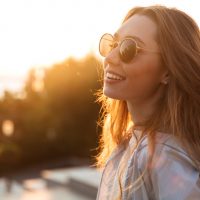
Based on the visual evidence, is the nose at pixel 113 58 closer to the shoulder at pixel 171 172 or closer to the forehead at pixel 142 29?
the forehead at pixel 142 29

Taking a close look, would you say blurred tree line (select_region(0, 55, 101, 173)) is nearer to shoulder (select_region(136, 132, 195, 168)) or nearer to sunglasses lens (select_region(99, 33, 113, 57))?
sunglasses lens (select_region(99, 33, 113, 57))

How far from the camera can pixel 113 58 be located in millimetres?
1950

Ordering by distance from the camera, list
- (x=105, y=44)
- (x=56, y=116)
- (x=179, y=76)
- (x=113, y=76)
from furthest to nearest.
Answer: (x=56, y=116) < (x=105, y=44) < (x=113, y=76) < (x=179, y=76)

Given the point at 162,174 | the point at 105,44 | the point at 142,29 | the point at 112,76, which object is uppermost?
the point at 142,29

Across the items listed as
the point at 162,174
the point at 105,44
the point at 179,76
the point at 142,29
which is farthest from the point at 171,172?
the point at 105,44

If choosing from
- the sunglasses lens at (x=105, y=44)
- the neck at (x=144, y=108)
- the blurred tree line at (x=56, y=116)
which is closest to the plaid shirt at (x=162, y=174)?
the neck at (x=144, y=108)

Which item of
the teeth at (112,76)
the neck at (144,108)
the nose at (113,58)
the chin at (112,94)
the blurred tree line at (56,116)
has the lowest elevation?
the blurred tree line at (56,116)

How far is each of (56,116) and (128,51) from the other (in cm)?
2878

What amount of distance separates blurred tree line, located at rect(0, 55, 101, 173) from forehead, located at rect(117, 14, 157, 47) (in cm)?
2713

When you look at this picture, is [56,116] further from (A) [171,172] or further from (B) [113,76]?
(A) [171,172]

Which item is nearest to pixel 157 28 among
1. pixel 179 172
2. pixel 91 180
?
pixel 179 172

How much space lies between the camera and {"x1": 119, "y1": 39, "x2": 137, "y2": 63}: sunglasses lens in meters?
1.86

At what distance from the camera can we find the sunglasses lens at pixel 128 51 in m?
1.86

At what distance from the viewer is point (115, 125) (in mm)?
2375
